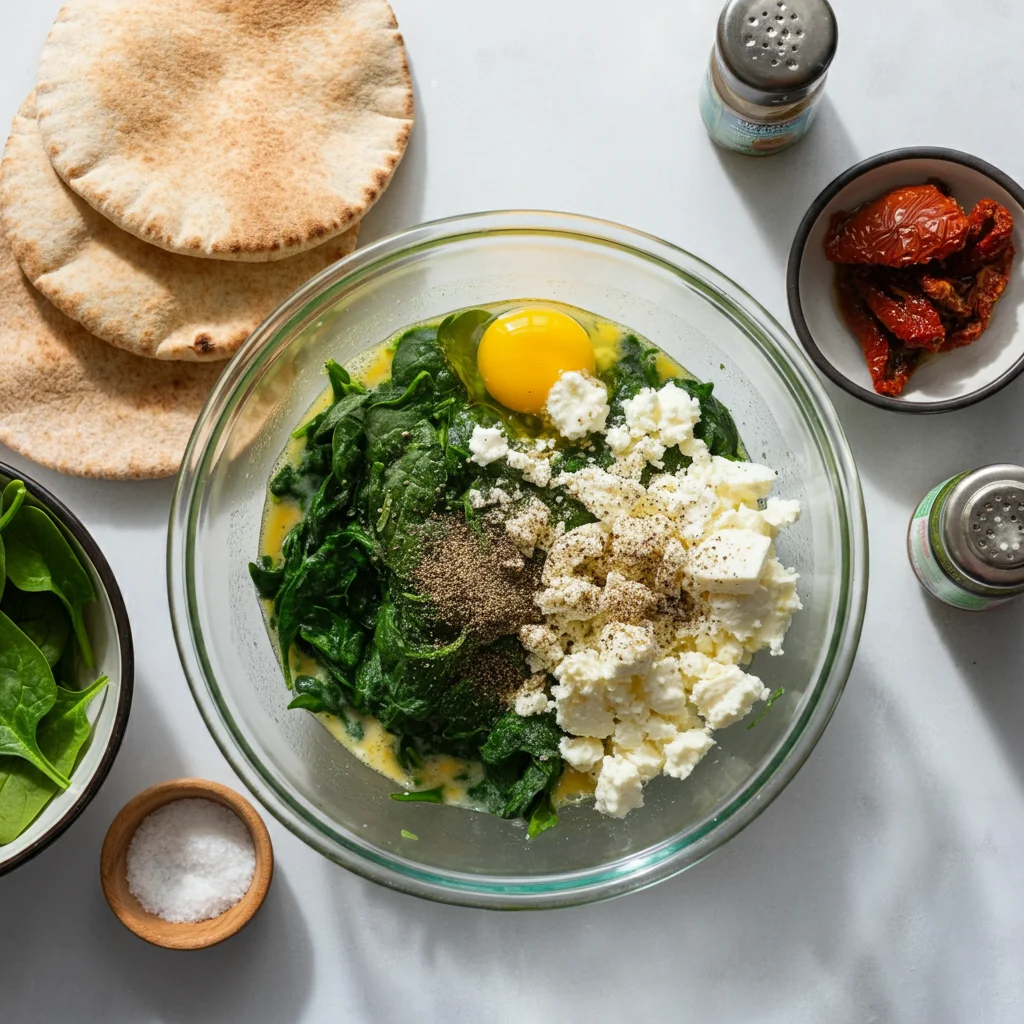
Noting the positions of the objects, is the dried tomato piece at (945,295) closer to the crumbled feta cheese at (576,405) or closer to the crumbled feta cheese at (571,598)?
the crumbled feta cheese at (576,405)

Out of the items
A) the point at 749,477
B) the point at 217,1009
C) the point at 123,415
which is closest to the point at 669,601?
the point at 749,477

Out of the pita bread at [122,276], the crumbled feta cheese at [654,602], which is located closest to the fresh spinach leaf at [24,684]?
the pita bread at [122,276]

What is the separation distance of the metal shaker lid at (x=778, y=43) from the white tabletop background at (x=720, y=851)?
0.38m

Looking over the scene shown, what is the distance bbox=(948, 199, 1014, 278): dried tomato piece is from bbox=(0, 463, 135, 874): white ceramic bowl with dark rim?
96.4 inches

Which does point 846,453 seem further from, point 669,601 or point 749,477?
point 669,601

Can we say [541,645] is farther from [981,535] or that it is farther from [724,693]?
[981,535]

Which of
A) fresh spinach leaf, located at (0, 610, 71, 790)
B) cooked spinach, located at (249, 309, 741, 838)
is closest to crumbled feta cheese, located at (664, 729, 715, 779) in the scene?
cooked spinach, located at (249, 309, 741, 838)

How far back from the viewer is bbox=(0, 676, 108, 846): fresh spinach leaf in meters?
2.51

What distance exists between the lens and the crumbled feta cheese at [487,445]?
2334mm

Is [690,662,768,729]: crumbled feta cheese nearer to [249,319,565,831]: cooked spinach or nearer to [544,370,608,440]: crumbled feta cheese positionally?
[249,319,565,831]: cooked spinach

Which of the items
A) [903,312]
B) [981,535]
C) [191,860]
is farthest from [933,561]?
[191,860]

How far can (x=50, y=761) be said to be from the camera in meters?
2.52

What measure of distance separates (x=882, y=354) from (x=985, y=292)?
0.34 meters

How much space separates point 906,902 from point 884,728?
1.69 ft
